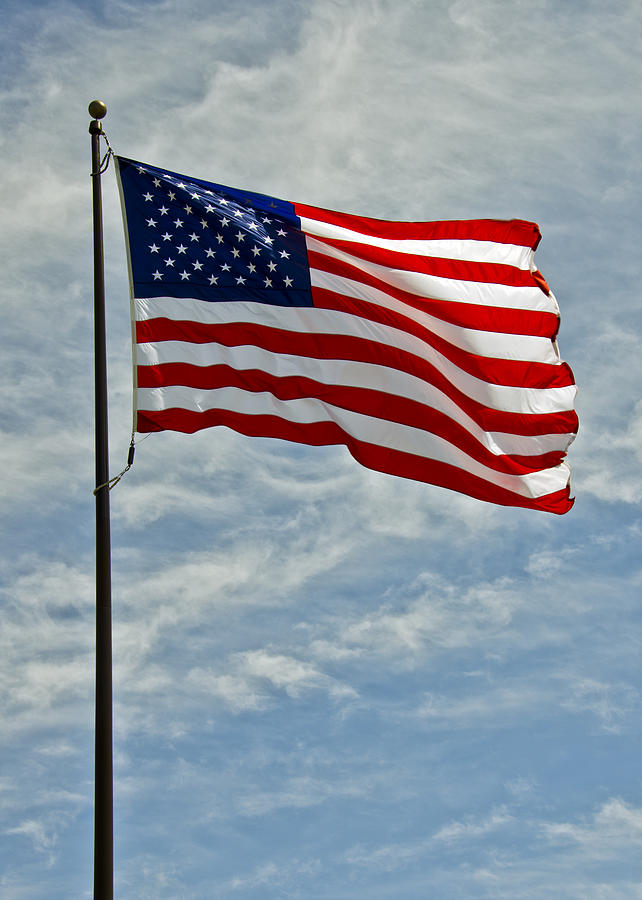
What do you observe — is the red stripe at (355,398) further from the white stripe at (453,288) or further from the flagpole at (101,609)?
the white stripe at (453,288)

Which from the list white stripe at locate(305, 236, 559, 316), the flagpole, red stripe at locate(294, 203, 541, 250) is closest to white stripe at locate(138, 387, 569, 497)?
the flagpole

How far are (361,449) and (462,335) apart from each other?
2.66 m

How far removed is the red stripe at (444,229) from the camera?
17828 mm

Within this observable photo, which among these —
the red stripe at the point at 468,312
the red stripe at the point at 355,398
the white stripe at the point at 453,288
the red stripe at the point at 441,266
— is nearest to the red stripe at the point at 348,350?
the red stripe at the point at 355,398

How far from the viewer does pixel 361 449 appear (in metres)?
16.5

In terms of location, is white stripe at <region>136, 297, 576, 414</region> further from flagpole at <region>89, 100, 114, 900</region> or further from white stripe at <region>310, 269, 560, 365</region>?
flagpole at <region>89, 100, 114, 900</region>

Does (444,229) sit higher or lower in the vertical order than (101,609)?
higher

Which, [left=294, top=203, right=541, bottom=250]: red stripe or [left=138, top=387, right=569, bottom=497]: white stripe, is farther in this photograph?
[left=294, top=203, right=541, bottom=250]: red stripe

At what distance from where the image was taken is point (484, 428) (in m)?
17.6

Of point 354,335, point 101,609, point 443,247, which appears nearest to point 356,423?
point 354,335

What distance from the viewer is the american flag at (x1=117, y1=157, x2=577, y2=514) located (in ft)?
51.4

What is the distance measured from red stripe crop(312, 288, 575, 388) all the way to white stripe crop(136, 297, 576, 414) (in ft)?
0.25

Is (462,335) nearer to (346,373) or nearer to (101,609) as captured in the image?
(346,373)

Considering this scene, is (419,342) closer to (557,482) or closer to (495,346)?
(495,346)
